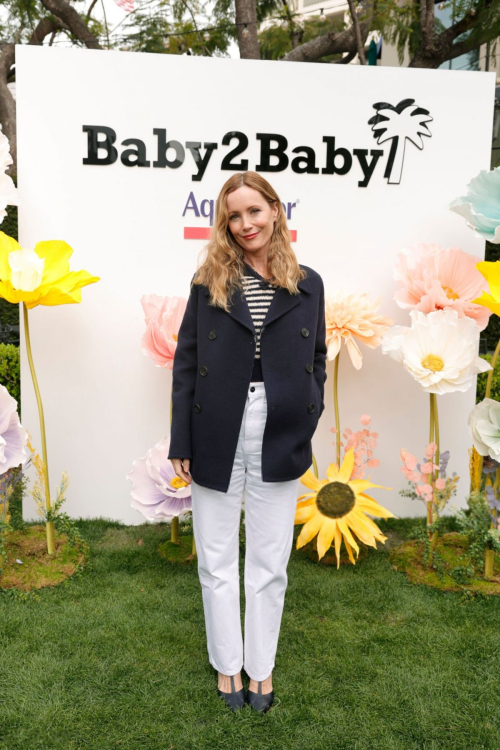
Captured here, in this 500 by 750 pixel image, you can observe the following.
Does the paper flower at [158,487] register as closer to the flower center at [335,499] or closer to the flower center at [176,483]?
the flower center at [176,483]

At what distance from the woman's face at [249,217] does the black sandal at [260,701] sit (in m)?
1.45

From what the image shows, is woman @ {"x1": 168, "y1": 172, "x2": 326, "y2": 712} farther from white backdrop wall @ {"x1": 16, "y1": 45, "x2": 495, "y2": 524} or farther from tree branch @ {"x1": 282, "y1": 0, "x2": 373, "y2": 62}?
tree branch @ {"x1": 282, "y1": 0, "x2": 373, "y2": 62}

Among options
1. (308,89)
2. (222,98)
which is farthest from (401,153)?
(222,98)

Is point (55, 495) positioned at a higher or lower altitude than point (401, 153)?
lower

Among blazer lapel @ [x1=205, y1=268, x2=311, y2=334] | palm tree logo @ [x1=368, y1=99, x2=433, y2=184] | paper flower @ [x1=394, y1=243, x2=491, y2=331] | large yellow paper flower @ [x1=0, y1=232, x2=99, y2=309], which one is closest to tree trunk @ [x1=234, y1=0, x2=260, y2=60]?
palm tree logo @ [x1=368, y1=99, x2=433, y2=184]

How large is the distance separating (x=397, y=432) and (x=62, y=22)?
23.9 ft

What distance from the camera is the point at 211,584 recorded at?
2.03m

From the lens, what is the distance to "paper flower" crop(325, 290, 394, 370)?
10.2 ft

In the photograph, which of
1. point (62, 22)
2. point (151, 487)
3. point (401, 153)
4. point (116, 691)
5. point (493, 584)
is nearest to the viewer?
point (116, 691)

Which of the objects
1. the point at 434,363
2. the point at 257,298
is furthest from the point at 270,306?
the point at 434,363

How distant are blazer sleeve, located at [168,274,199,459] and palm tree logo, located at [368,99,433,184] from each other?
186 centimetres

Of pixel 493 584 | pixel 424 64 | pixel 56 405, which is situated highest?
pixel 424 64

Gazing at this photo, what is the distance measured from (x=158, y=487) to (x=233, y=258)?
1437 mm

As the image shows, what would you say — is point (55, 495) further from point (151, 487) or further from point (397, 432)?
point (397, 432)
